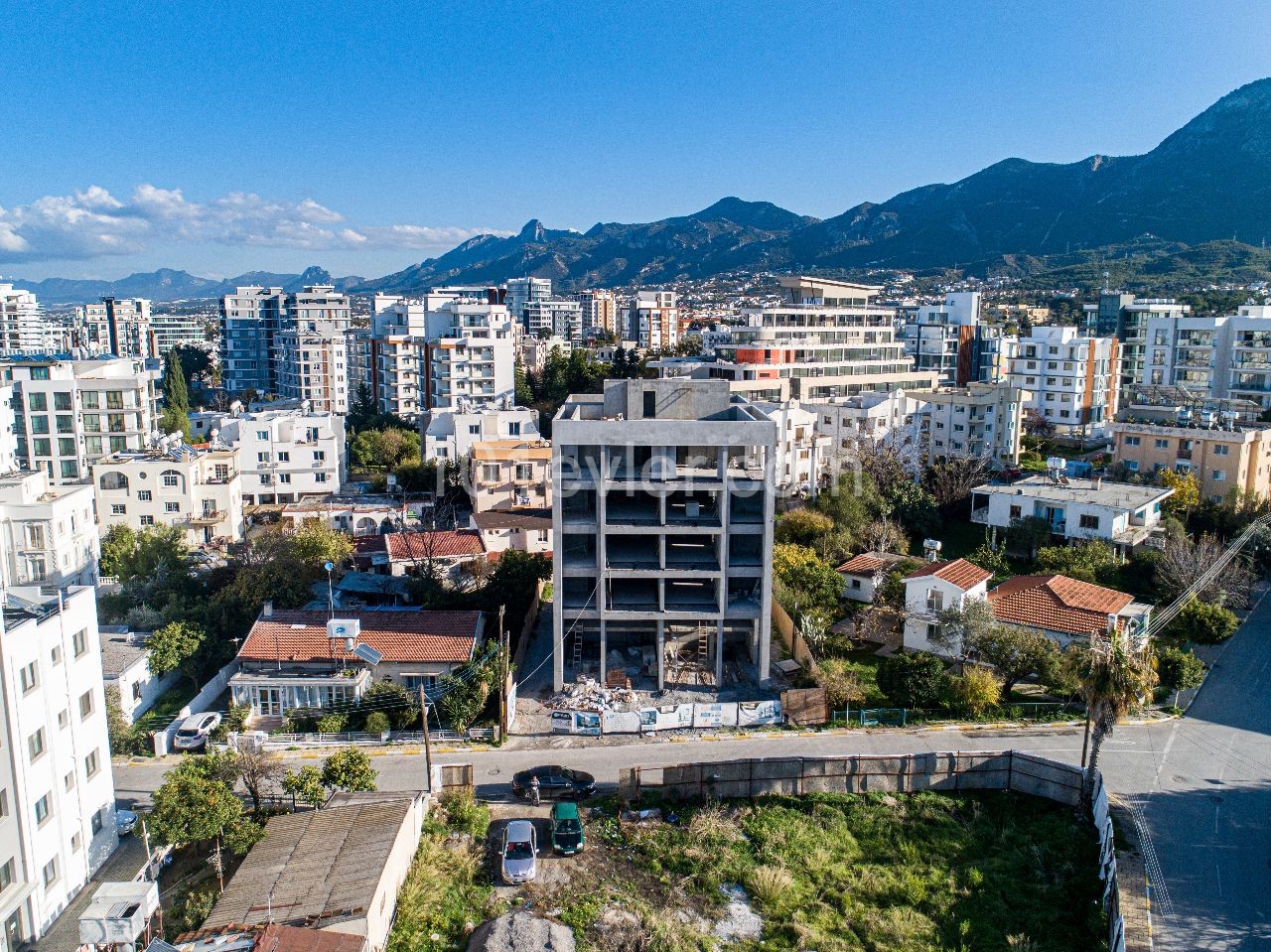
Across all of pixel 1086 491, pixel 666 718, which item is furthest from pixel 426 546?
pixel 1086 491

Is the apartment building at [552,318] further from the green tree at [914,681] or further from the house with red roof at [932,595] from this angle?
the green tree at [914,681]

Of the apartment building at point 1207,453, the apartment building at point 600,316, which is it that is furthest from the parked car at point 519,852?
the apartment building at point 600,316

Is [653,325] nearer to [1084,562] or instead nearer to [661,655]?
[1084,562]

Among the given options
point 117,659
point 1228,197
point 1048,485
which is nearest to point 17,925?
point 117,659

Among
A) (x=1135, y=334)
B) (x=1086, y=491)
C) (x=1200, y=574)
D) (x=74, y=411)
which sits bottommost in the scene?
(x=1200, y=574)

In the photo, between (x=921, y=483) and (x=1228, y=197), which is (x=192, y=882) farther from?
(x=1228, y=197)

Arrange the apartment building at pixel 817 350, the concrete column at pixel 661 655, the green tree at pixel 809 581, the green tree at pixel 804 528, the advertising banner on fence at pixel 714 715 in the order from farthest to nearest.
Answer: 1. the apartment building at pixel 817 350
2. the green tree at pixel 804 528
3. the green tree at pixel 809 581
4. the concrete column at pixel 661 655
5. the advertising banner on fence at pixel 714 715

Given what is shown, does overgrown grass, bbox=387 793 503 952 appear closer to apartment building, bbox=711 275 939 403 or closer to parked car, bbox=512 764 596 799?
parked car, bbox=512 764 596 799
